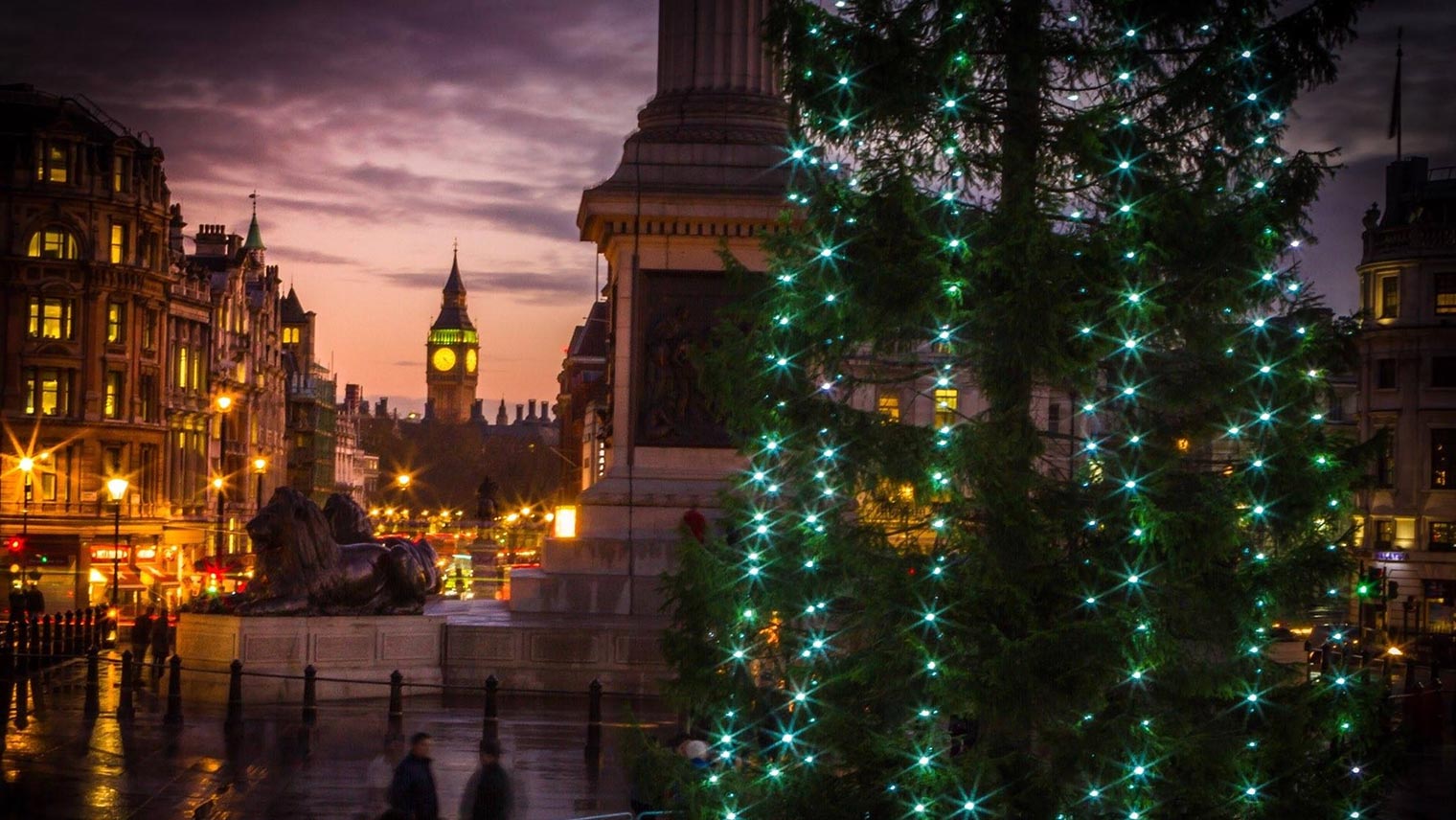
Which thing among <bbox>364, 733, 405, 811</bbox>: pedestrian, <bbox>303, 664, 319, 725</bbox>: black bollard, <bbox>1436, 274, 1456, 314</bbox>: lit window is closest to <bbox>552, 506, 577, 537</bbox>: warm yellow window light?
<bbox>303, 664, 319, 725</bbox>: black bollard

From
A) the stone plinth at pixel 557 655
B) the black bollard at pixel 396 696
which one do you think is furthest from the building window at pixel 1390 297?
the black bollard at pixel 396 696

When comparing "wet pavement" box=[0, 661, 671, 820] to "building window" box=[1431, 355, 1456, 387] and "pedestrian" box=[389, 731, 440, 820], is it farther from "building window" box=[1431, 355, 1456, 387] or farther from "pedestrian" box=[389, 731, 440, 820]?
"building window" box=[1431, 355, 1456, 387]

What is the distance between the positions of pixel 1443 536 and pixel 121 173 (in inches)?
1938

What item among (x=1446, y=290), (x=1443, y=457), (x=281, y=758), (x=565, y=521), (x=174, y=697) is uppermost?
(x=1446, y=290)

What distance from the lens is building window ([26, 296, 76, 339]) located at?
67.6m

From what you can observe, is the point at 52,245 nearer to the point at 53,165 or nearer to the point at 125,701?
the point at 53,165

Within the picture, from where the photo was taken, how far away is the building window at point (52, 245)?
6731cm

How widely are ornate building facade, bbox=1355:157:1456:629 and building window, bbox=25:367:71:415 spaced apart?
4605 cm

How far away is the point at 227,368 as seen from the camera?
291 ft

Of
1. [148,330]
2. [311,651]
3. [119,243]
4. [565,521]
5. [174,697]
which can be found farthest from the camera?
[148,330]

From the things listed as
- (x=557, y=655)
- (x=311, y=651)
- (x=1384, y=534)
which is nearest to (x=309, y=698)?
(x=311, y=651)

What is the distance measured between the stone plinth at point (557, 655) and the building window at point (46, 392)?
4428cm

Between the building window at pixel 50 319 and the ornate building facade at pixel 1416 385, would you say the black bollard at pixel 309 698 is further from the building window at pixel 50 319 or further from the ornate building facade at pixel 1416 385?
the ornate building facade at pixel 1416 385

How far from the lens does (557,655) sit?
2781 cm
